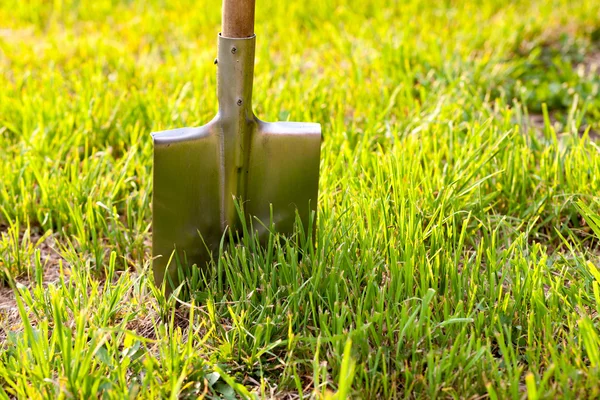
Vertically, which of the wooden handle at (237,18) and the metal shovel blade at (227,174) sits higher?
the wooden handle at (237,18)

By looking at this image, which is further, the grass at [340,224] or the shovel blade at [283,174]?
the shovel blade at [283,174]

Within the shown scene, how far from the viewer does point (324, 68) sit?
3141 millimetres

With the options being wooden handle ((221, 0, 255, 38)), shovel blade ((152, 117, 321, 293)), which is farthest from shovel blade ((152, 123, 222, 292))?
wooden handle ((221, 0, 255, 38))

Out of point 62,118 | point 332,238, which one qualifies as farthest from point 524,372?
point 62,118

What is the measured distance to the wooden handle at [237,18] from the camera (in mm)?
1644

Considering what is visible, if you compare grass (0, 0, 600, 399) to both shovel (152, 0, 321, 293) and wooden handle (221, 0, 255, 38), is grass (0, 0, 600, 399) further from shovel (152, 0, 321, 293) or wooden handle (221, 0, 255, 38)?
wooden handle (221, 0, 255, 38)

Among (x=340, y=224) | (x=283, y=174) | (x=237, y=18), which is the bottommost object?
(x=340, y=224)

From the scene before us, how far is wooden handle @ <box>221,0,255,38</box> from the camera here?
1.64 m

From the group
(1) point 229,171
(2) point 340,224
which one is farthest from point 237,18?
(2) point 340,224

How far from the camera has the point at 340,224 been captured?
1.75 meters

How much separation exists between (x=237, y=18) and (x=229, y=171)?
35 centimetres

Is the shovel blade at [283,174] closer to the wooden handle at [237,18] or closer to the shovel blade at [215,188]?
the shovel blade at [215,188]

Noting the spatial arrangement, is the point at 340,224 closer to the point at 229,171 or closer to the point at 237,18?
the point at 229,171

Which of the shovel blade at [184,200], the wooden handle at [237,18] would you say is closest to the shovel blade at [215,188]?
the shovel blade at [184,200]
